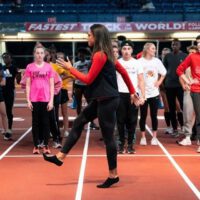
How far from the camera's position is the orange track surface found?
5844 mm

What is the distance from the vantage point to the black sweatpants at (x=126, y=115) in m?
8.55

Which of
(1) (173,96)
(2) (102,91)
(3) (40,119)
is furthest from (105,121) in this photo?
(1) (173,96)

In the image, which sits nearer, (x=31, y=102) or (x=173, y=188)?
(x=173, y=188)

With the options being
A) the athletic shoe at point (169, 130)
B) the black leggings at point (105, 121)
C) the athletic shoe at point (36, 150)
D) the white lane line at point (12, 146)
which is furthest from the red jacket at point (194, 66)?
the white lane line at point (12, 146)

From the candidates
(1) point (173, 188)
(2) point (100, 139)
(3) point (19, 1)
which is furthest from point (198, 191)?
(3) point (19, 1)

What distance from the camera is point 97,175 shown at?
22.6 ft

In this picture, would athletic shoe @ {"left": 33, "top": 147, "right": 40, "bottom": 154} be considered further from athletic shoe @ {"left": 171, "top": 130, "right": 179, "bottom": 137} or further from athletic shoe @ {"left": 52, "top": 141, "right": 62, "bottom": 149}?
athletic shoe @ {"left": 171, "top": 130, "right": 179, "bottom": 137}

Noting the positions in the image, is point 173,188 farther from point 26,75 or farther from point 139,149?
point 26,75

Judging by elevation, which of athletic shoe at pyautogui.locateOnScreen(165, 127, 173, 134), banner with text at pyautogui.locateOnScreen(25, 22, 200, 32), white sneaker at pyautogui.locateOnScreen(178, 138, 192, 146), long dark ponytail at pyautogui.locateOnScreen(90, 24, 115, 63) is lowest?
athletic shoe at pyautogui.locateOnScreen(165, 127, 173, 134)

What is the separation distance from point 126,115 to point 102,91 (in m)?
2.68

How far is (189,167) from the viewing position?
7355 millimetres

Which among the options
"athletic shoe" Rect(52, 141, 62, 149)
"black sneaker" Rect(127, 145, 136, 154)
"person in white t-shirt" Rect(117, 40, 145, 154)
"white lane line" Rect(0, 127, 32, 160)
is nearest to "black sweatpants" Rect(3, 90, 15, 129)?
"white lane line" Rect(0, 127, 32, 160)

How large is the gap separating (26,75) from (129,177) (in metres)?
2.86

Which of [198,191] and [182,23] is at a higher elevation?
[182,23]
